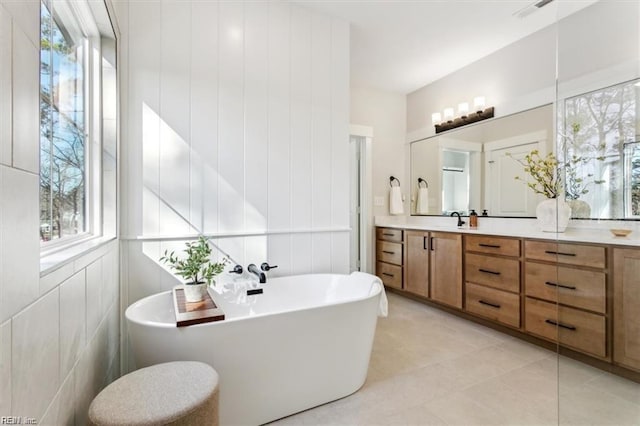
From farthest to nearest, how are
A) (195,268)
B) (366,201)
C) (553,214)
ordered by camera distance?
1. (366,201)
2. (553,214)
3. (195,268)

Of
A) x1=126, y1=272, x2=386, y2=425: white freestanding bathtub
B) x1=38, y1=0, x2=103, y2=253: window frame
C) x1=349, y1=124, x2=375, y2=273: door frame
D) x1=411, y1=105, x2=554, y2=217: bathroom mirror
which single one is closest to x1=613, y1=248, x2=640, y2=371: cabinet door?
x1=411, y1=105, x2=554, y2=217: bathroom mirror

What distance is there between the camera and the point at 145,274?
2.07m

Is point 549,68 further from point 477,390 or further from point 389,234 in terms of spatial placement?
point 477,390

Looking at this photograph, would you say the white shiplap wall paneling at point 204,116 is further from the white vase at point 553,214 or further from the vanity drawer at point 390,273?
the white vase at point 553,214

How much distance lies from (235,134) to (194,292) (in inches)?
47.7

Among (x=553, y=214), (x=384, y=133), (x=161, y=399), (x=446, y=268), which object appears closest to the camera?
(x=161, y=399)

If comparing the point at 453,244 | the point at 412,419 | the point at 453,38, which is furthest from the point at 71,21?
the point at 453,244

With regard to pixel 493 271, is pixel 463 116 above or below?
above

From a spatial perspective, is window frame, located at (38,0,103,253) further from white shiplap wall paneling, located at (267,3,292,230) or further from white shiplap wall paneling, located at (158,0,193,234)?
white shiplap wall paneling, located at (267,3,292,230)

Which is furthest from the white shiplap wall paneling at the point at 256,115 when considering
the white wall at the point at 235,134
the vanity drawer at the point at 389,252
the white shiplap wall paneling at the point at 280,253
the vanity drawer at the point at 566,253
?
the vanity drawer at the point at 566,253

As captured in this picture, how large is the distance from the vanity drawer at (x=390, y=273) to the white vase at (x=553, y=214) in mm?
1679

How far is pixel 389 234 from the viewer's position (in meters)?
4.07

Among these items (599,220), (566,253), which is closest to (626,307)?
(566,253)

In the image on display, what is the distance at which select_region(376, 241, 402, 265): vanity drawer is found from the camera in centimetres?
395
